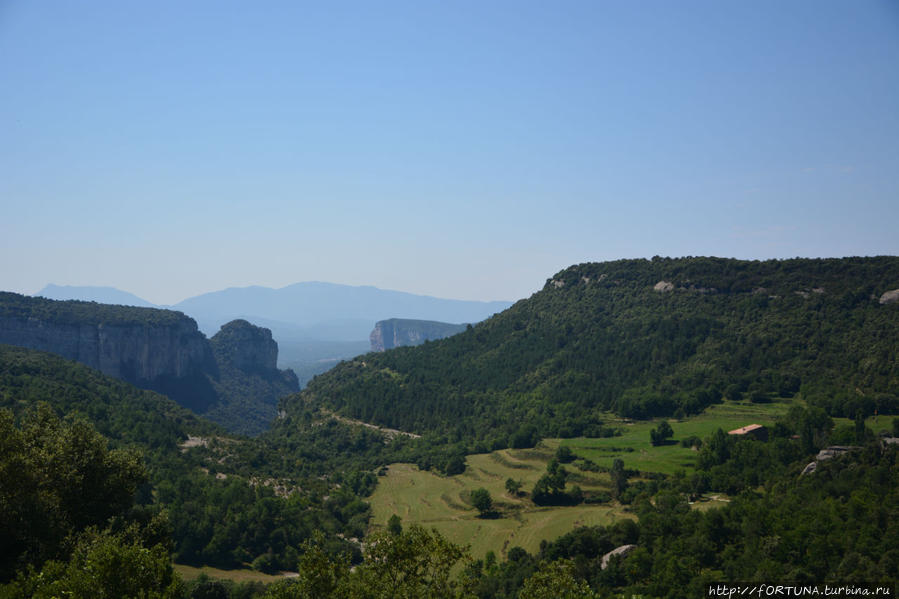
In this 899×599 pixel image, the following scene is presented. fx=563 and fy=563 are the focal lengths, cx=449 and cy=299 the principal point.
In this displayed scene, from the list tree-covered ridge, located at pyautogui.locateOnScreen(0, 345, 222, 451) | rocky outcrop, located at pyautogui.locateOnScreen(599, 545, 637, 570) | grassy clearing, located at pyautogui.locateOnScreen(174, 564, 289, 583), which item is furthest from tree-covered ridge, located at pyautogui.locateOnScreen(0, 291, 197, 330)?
rocky outcrop, located at pyautogui.locateOnScreen(599, 545, 637, 570)

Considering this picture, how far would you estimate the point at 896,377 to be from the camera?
95000mm

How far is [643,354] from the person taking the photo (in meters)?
141

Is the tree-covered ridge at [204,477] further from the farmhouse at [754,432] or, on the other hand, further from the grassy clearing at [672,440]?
the farmhouse at [754,432]

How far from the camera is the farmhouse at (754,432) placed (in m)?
90.3

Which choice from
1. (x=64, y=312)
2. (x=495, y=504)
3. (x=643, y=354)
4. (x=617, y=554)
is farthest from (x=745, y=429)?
(x=64, y=312)

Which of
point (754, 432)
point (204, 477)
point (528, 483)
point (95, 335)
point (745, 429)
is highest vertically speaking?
point (95, 335)

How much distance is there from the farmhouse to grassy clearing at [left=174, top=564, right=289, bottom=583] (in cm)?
7174

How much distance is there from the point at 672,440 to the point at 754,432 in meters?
16.7

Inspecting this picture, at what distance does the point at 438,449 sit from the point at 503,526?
45046 mm

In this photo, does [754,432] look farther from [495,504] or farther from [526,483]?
[495,504]

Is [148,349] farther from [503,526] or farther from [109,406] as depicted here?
[503,526]

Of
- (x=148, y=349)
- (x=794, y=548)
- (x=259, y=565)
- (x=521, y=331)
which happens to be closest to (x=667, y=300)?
(x=521, y=331)

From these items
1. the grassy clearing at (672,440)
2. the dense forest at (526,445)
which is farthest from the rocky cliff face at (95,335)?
the grassy clearing at (672,440)

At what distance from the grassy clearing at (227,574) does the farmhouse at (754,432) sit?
7174cm
